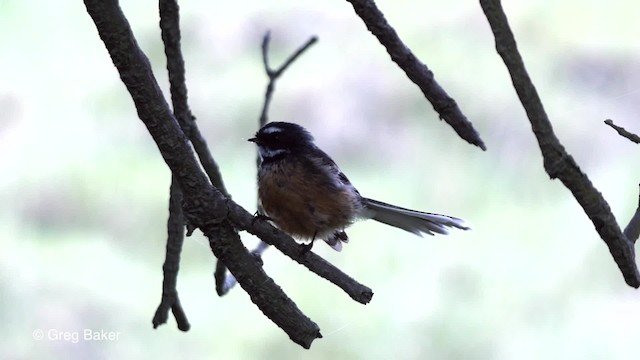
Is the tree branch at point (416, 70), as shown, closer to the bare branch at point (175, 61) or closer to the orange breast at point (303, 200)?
the bare branch at point (175, 61)

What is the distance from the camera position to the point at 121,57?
2.89 ft

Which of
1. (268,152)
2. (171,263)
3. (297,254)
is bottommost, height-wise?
(297,254)

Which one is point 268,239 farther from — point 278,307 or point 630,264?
point 630,264

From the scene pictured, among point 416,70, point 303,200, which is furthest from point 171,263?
point 416,70

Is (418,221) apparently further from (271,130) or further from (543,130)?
(543,130)

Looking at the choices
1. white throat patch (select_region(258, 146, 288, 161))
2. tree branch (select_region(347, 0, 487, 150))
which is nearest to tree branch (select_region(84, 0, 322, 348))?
tree branch (select_region(347, 0, 487, 150))

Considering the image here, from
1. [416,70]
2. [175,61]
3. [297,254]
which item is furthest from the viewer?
[175,61]

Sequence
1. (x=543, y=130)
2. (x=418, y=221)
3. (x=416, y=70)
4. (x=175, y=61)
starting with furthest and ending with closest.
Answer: (x=418, y=221) → (x=175, y=61) → (x=416, y=70) → (x=543, y=130)

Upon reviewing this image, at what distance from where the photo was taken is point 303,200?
1.50 meters

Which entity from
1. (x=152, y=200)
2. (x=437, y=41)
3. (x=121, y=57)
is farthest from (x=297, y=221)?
(x=437, y=41)

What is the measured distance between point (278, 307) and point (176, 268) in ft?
1.52

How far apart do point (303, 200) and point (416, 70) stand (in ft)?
1.72

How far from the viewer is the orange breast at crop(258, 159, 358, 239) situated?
1475mm

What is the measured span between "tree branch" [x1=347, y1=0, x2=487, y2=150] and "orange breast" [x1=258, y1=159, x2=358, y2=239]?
495 mm
